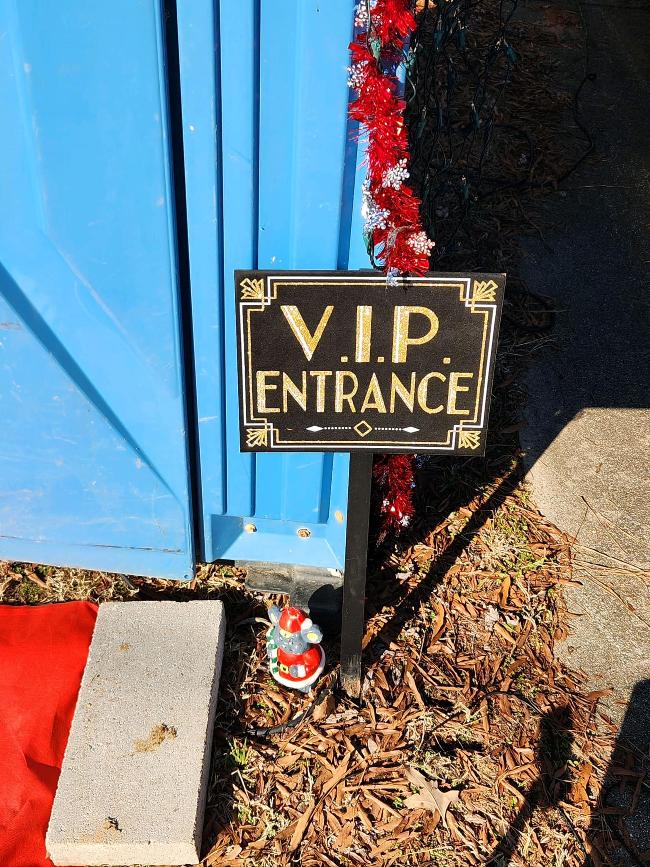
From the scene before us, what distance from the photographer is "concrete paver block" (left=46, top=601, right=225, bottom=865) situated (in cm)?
245

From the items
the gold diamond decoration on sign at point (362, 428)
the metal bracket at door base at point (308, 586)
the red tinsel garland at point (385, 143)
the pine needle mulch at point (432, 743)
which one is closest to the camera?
the red tinsel garland at point (385, 143)

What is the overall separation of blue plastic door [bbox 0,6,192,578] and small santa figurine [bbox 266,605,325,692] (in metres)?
0.54

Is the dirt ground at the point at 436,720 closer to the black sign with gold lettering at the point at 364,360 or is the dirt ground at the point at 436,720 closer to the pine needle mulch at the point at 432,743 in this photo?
the pine needle mulch at the point at 432,743

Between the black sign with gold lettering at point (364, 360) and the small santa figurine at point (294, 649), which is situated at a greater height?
the black sign with gold lettering at point (364, 360)

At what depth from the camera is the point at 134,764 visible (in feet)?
8.57

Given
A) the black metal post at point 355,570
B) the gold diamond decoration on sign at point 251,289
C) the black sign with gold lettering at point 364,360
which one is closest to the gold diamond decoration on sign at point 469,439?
the black sign with gold lettering at point 364,360

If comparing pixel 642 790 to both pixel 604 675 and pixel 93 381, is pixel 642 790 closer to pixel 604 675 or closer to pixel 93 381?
pixel 604 675

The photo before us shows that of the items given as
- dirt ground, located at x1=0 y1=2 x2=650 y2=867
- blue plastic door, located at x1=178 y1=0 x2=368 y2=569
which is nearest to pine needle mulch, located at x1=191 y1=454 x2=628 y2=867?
dirt ground, located at x1=0 y1=2 x2=650 y2=867

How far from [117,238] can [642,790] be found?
96.5 inches

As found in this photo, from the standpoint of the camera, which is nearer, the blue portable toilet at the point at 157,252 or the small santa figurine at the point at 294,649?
the blue portable toilet at the point at 157,252

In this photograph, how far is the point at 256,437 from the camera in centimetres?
236

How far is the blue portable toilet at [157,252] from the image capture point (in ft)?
7.15

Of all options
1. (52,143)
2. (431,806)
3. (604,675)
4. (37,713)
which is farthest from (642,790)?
(52,143)

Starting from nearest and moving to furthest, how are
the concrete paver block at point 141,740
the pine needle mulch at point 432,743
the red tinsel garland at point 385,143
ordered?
1. the red tinsel garland at point 385,143
2. the concrete paver block at point 141,740
3. the pine needle mulch at point 432,743
